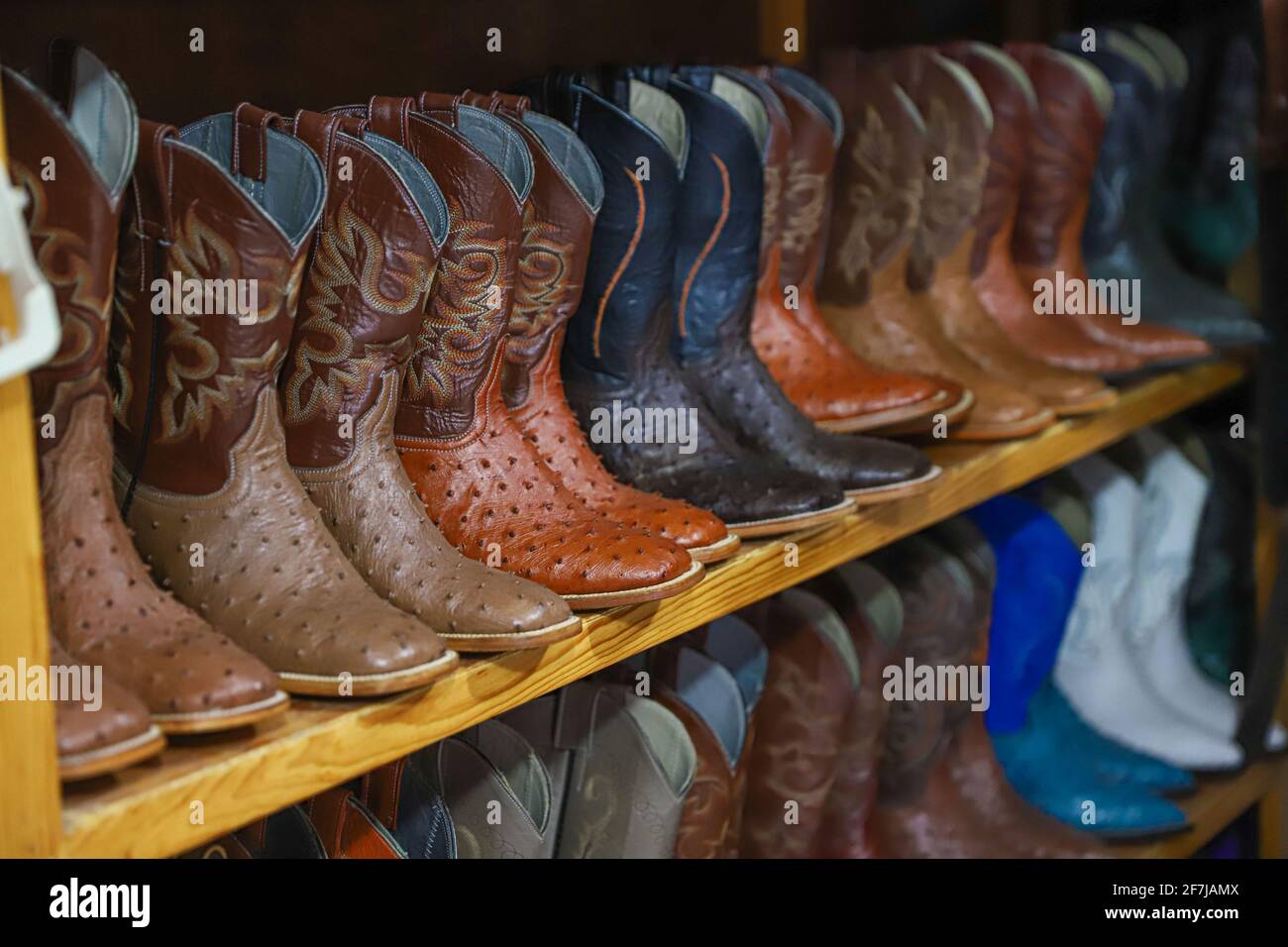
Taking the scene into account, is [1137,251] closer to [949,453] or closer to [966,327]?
[966,327]

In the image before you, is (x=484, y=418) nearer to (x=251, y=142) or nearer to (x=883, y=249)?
(x=251, y=142)

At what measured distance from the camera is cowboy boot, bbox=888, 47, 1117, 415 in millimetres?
2164

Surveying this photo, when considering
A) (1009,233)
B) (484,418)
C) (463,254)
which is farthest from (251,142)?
(1009,233)

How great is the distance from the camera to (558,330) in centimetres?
149

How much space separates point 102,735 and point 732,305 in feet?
3.39

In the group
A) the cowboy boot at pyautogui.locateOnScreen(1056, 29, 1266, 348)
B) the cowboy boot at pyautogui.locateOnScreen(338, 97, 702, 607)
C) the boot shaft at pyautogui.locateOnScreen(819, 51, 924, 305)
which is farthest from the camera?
the cowboy boot at pyautogui.locateOnScreen(1056, 29, 1266, 348)

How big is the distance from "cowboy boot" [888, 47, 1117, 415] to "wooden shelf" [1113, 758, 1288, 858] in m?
0.77

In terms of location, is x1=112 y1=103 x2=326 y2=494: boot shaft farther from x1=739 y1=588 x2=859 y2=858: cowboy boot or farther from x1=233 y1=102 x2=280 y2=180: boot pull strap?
x1=739 y1=588 x2=859 y2=858: cowboy boot

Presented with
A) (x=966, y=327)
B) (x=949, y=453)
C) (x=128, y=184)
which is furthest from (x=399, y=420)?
(x=966, y=327)

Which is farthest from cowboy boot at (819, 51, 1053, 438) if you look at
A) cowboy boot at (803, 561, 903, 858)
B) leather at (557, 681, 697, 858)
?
leather at (557, 681, 697, 858)

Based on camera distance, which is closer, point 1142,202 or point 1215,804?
point 1215,804

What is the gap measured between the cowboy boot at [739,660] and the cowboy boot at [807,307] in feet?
1.01

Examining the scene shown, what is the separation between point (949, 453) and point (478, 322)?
864 mm

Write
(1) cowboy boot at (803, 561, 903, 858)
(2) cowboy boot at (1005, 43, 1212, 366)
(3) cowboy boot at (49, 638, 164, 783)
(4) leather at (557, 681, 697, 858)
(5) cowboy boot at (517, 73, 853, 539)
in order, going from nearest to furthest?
(3) cowboy boot at (49, 638, 164, 783) < (5) cowboy boot at (517, 73, 853, 539) < (4) leather at (557, 681, 697, 858) < (1) cowboy boot at (803, 561, 903, 858) < (2) cowboy boot at (1005, 43, 1212, 366)
